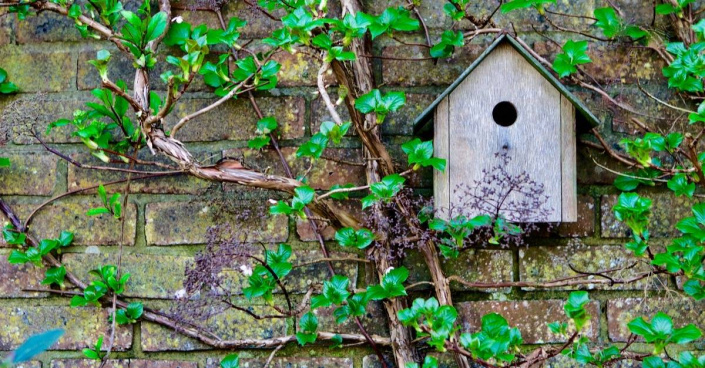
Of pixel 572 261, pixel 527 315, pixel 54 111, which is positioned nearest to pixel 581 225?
pixel 572 261

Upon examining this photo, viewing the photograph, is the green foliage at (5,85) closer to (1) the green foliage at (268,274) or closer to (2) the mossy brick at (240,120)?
(2) the mossy brick at (240,120)

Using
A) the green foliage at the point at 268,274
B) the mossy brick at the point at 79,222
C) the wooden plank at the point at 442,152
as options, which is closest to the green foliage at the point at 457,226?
the wooden plank at the point at 442,152

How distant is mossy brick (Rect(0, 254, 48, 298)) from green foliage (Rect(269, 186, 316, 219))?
0.50 m

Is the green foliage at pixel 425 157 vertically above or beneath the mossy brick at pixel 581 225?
above

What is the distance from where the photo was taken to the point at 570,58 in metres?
1.11

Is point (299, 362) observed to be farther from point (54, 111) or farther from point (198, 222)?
point (54, 111)

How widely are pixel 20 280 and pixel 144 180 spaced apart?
0.28 meters

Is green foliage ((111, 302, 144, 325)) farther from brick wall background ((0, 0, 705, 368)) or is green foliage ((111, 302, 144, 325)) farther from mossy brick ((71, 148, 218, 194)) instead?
mossy brick ((71, 148, 218, 194))

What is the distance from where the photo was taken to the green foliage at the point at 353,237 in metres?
1.07

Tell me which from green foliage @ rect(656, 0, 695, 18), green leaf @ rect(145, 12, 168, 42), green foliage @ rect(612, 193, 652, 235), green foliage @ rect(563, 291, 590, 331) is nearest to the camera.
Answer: green foliage @ rect(563, 291, 590, 331)

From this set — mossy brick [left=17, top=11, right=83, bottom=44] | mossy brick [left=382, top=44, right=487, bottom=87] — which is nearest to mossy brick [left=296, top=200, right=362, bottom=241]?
mossy brick [left=382, top=44, right=487, bottom=87]

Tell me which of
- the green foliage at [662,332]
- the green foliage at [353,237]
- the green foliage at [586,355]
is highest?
the green foliage at [353,237]

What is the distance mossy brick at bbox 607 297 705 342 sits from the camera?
46.9 inches

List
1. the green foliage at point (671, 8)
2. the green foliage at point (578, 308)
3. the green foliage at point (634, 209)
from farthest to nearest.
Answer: the green foliage at point (671, 8) → the green foliage at point (634, 209) → the green foliage at point (578, 308)
